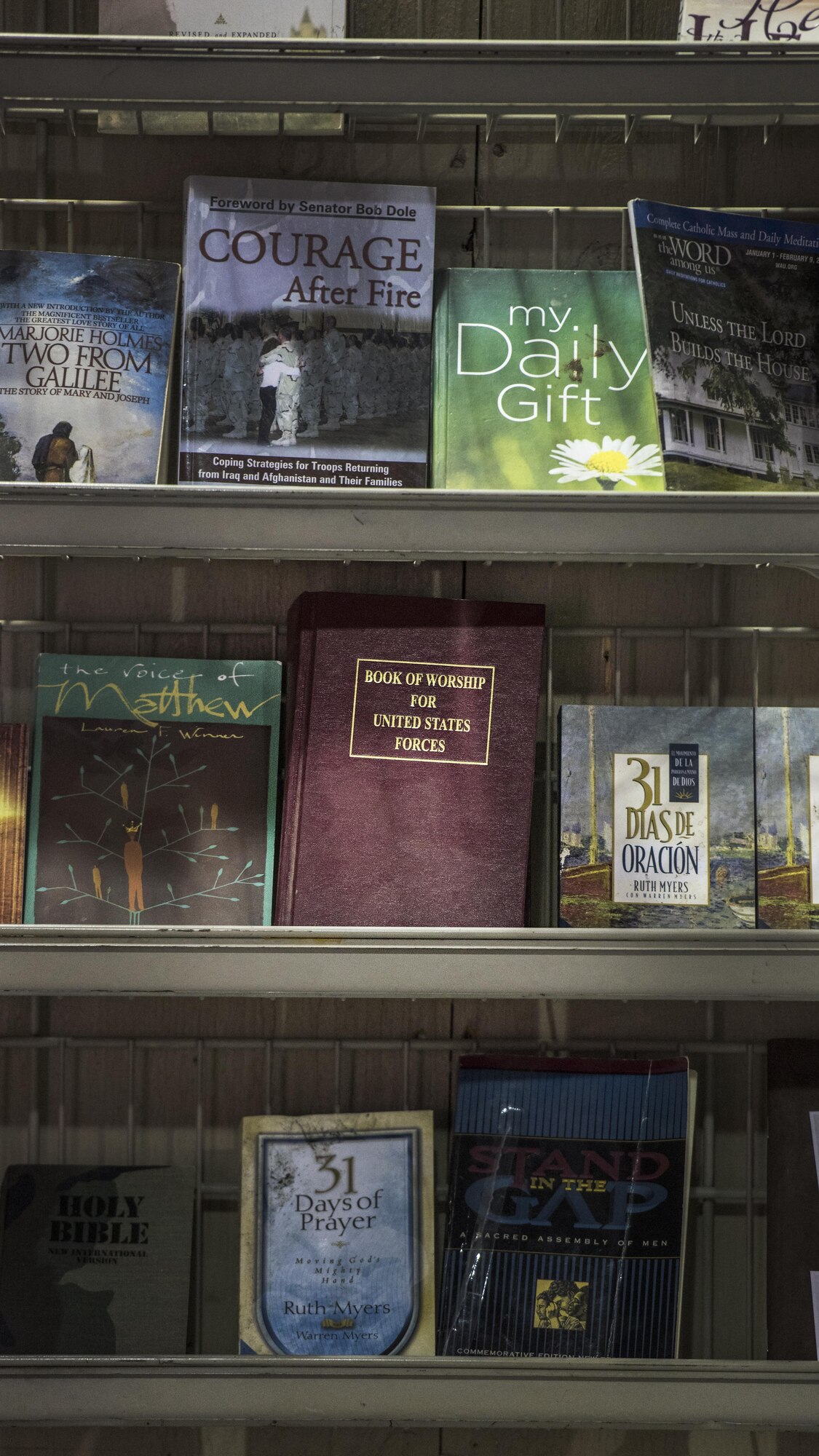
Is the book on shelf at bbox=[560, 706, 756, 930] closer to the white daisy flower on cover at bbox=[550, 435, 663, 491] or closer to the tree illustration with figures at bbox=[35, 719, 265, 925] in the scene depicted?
the white daisy flower on cover at bbox=[550, 435, 663, 491]

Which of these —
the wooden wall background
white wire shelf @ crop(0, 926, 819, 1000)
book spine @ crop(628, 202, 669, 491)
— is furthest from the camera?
the wooden wall background

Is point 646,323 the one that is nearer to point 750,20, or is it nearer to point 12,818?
point 750,20

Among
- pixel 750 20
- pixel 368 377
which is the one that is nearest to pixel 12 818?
pixel 368 377

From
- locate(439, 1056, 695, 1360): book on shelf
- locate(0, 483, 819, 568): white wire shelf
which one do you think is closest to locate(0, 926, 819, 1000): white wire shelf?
locate(439, 1056, 695, 1360): book on shelf

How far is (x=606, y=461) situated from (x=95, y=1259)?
3.95ft

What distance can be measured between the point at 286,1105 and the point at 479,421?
37.2 inches

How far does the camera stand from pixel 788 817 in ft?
4.73

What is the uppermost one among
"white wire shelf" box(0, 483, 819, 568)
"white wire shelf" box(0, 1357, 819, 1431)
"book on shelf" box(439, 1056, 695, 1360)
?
"white wire shelf" box(0, 483, 819, 568)

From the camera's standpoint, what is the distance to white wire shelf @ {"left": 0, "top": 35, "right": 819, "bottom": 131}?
1.28 metres

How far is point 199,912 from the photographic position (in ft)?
4.58

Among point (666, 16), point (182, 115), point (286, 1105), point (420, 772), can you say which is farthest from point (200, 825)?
point (666, 16)

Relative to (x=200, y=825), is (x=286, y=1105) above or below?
below

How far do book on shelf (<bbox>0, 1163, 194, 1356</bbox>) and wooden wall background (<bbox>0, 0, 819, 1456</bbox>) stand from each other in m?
0.07

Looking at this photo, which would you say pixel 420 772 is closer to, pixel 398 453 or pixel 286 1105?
pixel 398 453
